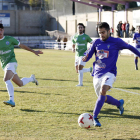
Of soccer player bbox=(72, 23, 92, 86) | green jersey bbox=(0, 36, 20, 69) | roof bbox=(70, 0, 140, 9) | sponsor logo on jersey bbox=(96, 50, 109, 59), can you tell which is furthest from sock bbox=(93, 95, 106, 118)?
roof bbox=(70, 0, 140, 9)

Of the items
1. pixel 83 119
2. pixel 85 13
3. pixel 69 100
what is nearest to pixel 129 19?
pixel 85 13

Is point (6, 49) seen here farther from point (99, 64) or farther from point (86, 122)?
point (86, 122)

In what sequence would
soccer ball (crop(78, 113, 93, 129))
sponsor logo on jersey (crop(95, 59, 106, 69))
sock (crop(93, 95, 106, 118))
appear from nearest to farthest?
soccer ball (crop(78, 113, 93, 129)) → sock (crop(93, 95, 106, 118)) → sponsor logo on jersey (crop(95, 59, 106, 69))

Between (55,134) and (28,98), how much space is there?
3.42 meters

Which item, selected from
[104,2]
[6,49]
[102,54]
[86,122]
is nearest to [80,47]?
[6,49]

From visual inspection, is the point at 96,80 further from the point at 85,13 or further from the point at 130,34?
the point at 85,13

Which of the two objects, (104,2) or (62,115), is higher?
(104,2)

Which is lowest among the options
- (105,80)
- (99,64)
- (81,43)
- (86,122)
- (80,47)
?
(86,122)

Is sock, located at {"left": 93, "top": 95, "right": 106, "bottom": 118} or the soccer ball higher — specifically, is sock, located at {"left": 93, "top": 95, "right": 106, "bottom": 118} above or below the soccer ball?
above

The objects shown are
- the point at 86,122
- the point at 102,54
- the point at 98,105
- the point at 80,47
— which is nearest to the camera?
the point at 86,122

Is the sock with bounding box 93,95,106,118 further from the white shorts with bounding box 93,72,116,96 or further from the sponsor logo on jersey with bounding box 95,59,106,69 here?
the sponsor logo on jersey with bounding box 95,59,106,69

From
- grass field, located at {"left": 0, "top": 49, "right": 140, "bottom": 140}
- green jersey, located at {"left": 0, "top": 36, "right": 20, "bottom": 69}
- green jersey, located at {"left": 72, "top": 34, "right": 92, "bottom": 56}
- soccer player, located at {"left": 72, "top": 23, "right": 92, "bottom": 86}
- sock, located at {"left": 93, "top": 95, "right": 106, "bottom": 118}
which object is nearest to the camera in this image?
grass field, located at {"left": 0, "top": 49, "right": 140, "bottom": 140}

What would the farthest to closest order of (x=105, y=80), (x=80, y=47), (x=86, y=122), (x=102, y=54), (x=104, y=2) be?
(x=104, y=2) → (x=80, y=47) → (x=102, y=54) → (x=105, y=80) → (x=86, y=122)

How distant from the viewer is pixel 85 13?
47469 millimetres
